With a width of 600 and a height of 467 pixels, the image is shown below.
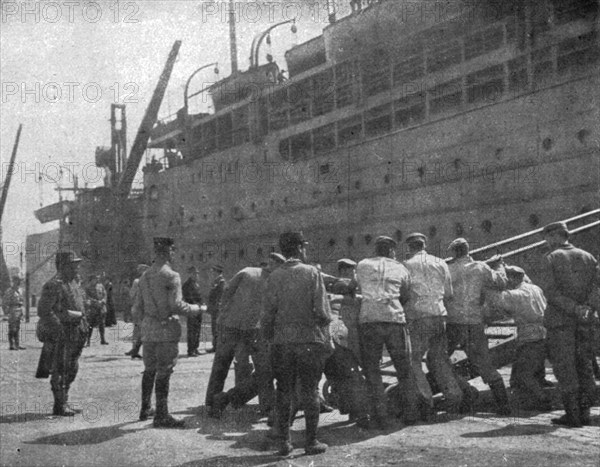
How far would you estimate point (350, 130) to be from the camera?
21.6 metres

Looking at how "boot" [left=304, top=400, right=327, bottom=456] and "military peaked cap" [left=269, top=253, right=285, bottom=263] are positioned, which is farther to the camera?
"military peaked cap" [left=269, top=253, right=285, bottom=263]

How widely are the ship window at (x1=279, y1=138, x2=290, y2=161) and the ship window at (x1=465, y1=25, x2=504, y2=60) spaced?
774 cm

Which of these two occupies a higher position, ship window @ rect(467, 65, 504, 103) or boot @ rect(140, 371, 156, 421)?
ship window @ rect(467, 65, 504, 103)

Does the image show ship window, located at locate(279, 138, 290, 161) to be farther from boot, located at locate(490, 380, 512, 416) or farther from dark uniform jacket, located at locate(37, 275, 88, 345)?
boot, located at locate(490, 380, 512, 416)

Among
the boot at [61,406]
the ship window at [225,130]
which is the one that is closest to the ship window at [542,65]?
the boot at [61,406]

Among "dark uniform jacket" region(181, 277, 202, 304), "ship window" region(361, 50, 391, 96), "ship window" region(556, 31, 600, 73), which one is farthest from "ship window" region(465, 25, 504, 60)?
"dark uniform jacket" region(181, 277, 202, 304)

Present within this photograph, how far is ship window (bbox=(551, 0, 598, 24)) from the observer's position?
49.7 ft

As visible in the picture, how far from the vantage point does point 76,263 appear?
7.03 meters

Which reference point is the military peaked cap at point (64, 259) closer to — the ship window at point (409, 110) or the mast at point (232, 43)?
the ship window at point (409, 110)

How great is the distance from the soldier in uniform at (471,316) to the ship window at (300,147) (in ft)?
54.6

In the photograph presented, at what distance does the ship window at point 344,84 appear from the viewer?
2153cm

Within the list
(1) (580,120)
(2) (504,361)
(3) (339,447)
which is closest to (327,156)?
(1) (580,120)

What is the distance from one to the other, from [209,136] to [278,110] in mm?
6088

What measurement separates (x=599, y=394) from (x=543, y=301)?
1041 millimetres
